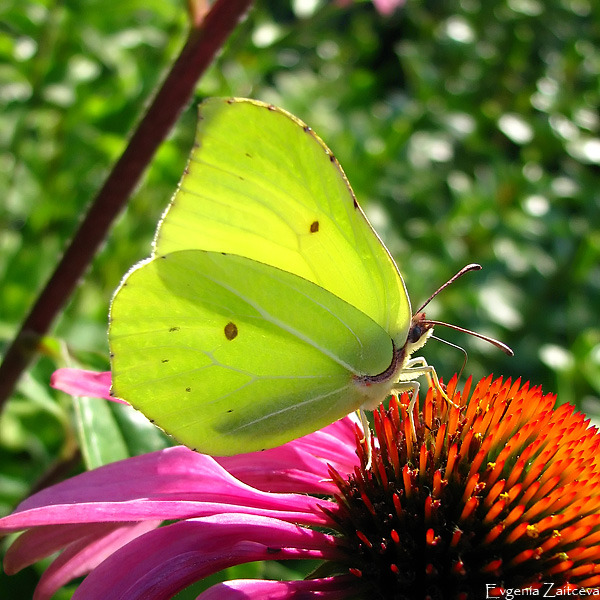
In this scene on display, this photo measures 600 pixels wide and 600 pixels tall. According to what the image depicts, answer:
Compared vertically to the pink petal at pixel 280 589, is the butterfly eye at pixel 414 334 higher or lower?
higher

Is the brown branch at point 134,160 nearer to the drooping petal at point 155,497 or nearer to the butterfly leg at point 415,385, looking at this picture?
the drooping petal at point 155,497

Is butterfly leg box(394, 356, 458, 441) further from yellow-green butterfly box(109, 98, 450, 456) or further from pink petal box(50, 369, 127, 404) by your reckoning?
pink petal box(50, 369, 127, 404)

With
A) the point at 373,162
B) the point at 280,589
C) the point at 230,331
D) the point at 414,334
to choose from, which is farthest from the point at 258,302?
the point at 373,162

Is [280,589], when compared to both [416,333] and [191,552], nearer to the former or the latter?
[191,552]

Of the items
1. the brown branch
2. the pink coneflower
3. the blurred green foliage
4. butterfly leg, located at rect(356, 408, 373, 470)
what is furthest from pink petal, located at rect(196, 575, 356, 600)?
the brown branch

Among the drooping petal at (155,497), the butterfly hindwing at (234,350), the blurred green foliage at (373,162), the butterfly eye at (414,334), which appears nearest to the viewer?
the drooping petal at (155,497)

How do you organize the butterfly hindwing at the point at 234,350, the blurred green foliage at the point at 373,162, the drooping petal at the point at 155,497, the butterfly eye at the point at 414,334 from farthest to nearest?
the blurred green foliage at the point at 373,162 → the butterfly eye at the point at 414,334 → the butterfly hindwing at the point at 234,350 → the drooping petal at the point at 155,497

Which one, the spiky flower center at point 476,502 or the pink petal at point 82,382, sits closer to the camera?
the spiky flower center at point 476,502

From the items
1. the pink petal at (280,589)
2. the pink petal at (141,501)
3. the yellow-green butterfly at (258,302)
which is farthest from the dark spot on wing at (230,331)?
the pink petal at (280,589)
